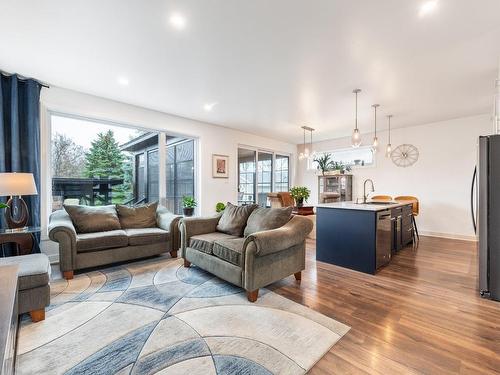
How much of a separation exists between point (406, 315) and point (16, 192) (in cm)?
403

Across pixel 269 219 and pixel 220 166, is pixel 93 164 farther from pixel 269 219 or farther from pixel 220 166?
pixel 269 219

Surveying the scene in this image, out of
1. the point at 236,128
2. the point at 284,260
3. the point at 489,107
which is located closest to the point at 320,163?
the point at 236,128

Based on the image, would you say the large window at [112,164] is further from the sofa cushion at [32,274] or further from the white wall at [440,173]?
the white wall at [440,173]

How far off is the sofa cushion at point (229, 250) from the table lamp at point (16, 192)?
2.15m

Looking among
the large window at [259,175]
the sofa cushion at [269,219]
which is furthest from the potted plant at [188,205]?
the sofa cushion at [269,219]

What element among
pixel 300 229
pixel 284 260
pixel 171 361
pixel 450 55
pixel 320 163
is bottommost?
pixel 171 361

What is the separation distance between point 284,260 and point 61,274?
9.01ft

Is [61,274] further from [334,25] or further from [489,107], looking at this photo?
[489,107]

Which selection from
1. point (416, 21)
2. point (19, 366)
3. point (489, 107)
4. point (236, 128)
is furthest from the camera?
point (236, 128)

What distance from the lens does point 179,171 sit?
5.13m

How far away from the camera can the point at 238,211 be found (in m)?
3.24

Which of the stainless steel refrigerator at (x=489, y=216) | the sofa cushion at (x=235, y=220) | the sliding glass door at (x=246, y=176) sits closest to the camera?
Answer: the stainless steel refrigerator at (x=489, y=216)

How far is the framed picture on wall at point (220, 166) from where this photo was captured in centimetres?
539

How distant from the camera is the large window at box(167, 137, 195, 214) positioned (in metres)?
4.92
